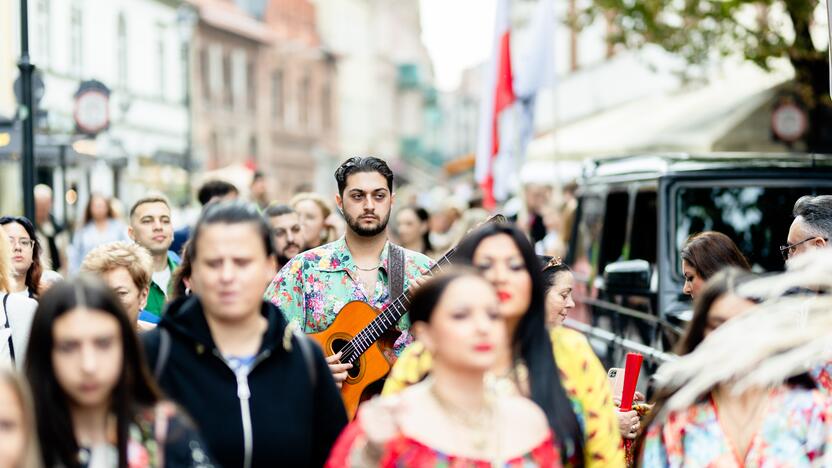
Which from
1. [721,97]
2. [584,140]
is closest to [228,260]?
[721,97]

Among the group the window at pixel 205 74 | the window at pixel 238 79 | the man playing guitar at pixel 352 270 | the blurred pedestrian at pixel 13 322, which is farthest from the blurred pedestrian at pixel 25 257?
the window at pixel 238 79

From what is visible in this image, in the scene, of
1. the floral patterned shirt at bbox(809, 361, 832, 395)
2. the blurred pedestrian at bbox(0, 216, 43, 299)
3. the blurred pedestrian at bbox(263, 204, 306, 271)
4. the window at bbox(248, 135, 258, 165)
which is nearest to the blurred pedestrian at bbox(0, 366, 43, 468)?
the floral patterned shirt at bbox(809, 361, 832, 395)

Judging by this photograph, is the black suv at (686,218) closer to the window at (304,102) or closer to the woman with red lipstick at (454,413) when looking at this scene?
the woman with red lipstick at (454,413)

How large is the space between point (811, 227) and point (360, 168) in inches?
81.3

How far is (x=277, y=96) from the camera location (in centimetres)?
6222

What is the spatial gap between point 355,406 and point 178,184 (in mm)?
35308

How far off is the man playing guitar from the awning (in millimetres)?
12025

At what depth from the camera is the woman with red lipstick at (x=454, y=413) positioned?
151 inches

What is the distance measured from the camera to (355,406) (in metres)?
6.91

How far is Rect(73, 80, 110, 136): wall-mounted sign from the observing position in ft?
51.1

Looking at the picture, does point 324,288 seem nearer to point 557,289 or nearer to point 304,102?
point 557,289

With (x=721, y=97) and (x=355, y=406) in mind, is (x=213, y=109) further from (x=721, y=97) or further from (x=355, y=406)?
(x=355, y=406)

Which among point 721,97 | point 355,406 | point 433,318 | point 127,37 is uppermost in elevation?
point 127,37

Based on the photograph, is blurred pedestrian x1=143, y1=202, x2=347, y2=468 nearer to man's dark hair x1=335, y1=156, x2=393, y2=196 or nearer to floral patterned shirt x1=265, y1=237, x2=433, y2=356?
floral patterned shirt x1=265, y1=237, x2=433, y2=356
